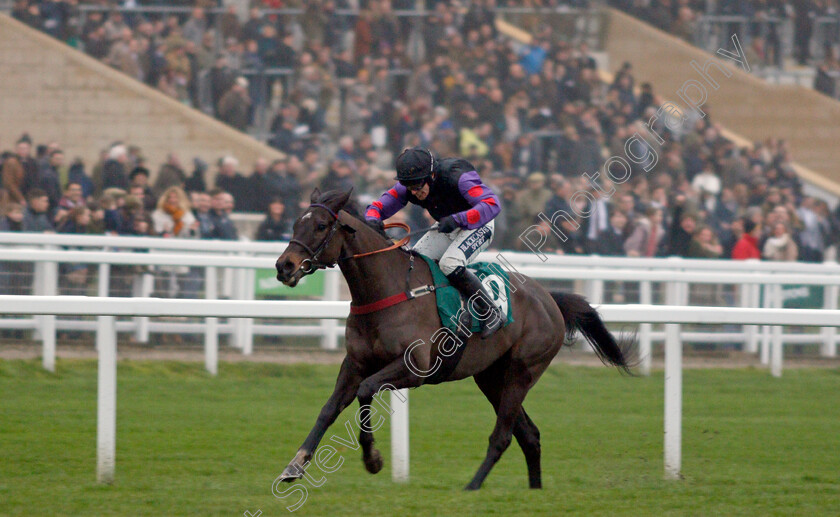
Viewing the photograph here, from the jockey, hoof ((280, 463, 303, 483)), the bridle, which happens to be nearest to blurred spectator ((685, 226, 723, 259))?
the jockey

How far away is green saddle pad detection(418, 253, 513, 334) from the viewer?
5.02m

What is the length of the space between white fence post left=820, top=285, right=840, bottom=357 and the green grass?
3.76 ft

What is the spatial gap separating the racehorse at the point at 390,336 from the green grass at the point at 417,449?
272mm

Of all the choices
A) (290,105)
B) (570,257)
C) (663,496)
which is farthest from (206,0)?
(663,496)

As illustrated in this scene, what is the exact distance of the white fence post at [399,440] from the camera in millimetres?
5133

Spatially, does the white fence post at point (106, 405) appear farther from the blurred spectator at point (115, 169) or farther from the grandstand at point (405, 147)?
the blurred spectator at point (115, 169)

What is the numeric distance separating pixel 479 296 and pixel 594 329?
3.14 ft

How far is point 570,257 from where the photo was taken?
9742mm

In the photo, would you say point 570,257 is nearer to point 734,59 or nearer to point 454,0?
point 454,0

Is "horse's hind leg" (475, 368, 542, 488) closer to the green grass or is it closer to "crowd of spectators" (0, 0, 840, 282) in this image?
the green grass

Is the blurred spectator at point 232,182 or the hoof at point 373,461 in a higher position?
the blurred spectator at point 232,182

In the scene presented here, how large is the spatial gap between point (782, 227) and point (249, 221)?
18.2 feet

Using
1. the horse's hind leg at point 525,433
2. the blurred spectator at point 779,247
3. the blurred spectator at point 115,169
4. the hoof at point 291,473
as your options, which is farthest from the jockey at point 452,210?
the blurred spectator at point 779,247

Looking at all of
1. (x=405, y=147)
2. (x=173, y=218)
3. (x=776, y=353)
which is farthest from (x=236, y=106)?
(x=776, y=353)
